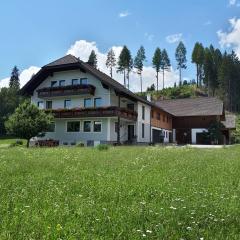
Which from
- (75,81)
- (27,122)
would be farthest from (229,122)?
(27,122)

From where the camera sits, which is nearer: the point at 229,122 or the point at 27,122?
the point at 27,122

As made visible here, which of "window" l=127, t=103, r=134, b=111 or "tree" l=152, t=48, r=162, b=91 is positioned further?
"tree" l=152, t=48, r=162, b=91

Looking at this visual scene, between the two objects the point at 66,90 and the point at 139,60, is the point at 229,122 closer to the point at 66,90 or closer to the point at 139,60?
the point at 66,90

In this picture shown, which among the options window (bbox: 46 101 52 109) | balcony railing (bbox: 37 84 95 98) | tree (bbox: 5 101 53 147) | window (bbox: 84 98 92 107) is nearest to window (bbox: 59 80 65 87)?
balcony railing (bbox: 37 84 95 98)

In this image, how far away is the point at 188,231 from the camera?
535cm

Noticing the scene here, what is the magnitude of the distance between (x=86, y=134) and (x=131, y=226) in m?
44.8

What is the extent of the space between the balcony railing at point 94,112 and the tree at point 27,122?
7611 millimetres

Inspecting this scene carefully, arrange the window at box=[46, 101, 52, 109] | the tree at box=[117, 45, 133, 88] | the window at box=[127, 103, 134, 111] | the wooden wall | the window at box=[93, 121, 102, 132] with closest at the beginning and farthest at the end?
the window at box=[93, 121, 102, 132]
the window at box=[46, 101, 52, 109]
the window at box=[127, 103, 134, 111]
the wooden wall
the tree at box=[117, 45, 133, 88]

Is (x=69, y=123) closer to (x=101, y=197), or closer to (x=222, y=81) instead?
(x=101, y=197)

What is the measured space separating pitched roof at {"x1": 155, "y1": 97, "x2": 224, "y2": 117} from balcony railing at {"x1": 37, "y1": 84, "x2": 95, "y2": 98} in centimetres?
2393

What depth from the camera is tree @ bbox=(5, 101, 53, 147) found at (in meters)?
40.2

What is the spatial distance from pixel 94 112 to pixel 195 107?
2832 cm

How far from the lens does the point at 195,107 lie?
2815 inches

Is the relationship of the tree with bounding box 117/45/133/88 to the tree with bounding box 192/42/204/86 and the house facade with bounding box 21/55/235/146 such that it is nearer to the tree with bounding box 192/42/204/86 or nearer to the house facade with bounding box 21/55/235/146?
the tree with bounding box 192/42/204/86
